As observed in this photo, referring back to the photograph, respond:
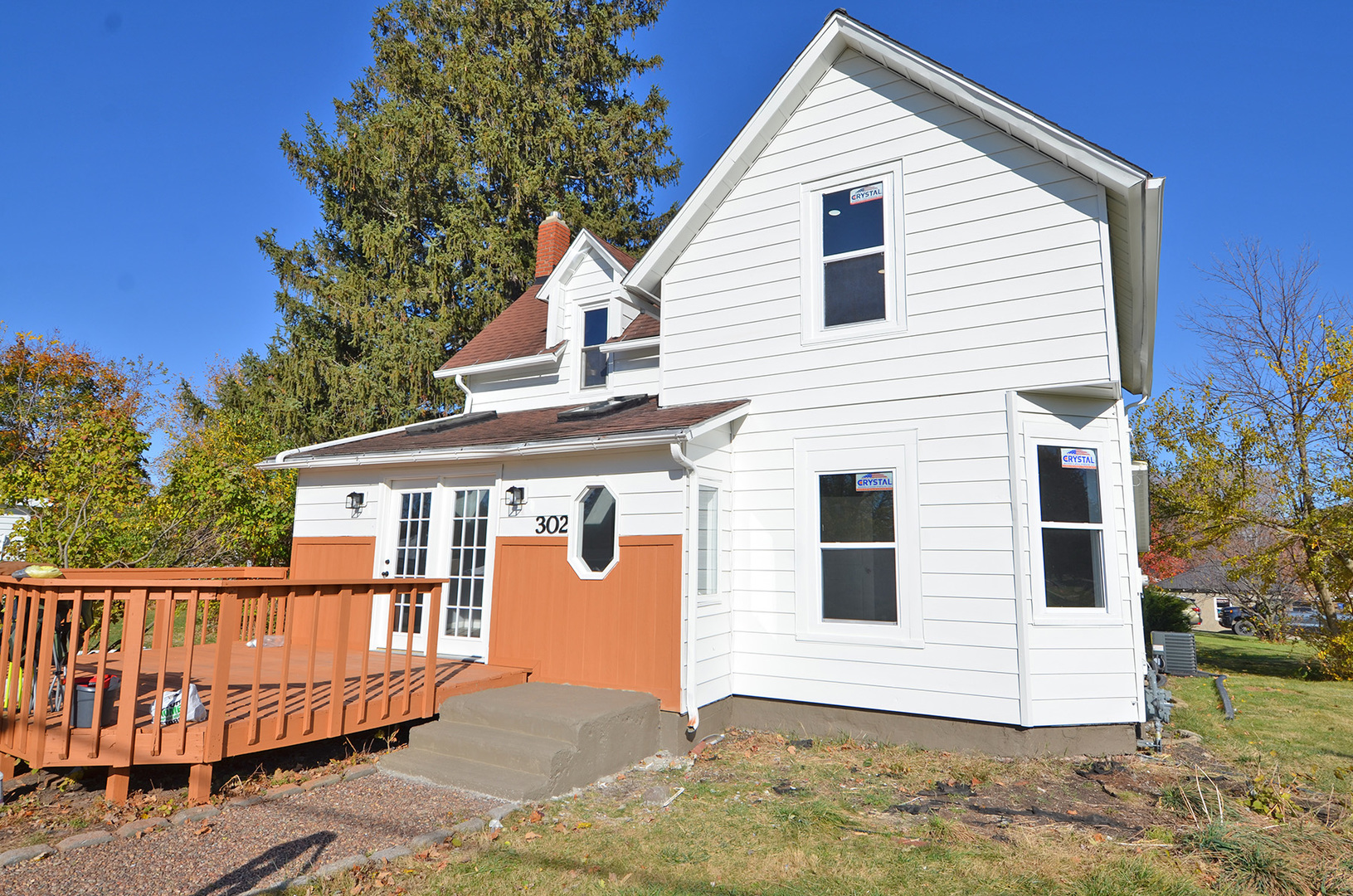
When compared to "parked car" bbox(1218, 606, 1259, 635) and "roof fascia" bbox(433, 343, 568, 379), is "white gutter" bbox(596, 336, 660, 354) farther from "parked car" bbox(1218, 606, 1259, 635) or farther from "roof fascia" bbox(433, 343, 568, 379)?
"parked car" bbox(1218, 606, 1259, 635)

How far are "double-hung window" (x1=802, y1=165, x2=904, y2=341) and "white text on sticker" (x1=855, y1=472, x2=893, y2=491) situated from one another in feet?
4.98

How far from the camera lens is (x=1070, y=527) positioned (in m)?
6.71

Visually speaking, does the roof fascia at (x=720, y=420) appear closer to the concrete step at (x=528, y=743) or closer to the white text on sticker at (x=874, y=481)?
the white text on sticker at (x=874, y=481)

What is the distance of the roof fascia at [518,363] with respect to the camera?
11.2m

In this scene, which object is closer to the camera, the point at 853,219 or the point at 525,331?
the point at 853,219

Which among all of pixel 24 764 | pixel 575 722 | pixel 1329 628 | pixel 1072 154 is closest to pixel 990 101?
pixel 1072 154

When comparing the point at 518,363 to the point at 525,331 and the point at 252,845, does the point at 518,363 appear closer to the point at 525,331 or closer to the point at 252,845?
the point at 525,331

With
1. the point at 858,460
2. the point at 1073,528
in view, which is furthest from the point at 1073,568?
the point at 858,460

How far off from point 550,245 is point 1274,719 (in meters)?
13.9

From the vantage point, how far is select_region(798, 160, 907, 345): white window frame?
747 centimetres

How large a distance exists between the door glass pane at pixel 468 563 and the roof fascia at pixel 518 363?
321cm

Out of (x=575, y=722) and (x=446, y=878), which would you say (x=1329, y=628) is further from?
(x=446, y=878)

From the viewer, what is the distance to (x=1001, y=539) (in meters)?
6.57

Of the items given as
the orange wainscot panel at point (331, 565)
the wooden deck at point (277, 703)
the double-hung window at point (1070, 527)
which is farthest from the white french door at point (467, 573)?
the double-hung window at point (1070, 527)
